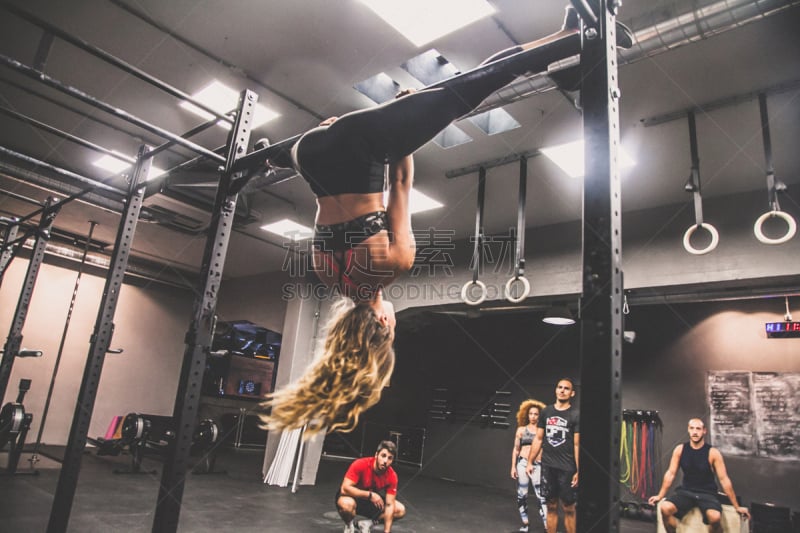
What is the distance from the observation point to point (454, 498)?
6852 mm

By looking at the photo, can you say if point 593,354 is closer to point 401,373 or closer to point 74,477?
point 74,477

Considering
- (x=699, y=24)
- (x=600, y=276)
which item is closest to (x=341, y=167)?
(x=600, y=276)

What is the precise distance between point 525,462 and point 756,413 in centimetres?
366

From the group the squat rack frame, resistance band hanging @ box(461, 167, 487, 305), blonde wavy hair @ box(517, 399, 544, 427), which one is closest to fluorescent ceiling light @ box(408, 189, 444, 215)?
resistance band hanging @ box(461, 167, 487, 305)

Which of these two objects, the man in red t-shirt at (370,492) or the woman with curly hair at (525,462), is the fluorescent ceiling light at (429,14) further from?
the woman with curly hair at (525,462)

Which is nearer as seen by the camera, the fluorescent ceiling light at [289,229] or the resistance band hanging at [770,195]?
the resistance band hanging at [770,195]

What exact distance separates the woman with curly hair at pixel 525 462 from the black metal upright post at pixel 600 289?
4.01 m

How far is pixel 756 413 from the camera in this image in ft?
21.3

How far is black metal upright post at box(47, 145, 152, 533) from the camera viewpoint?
2572 millimetres

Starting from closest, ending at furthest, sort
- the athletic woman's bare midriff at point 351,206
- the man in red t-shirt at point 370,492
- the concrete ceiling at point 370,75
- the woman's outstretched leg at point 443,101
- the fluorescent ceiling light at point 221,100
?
the woman's outstretched leg at point 443,101
the athletic woman's bare midriff at point 351,206
the concrete ceiling at point 370,75
the fluorescent ceiling light at point 221,100
the man in red t-shirt at point 370,492

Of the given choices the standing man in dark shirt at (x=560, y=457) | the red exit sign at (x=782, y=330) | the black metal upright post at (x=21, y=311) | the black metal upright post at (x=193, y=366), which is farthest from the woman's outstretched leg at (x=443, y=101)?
the red exit sign at (x=782, y=330)

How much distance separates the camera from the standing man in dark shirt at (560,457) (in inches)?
171

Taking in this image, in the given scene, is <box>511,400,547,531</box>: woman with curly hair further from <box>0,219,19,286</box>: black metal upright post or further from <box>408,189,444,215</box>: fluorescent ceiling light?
<box>0,219,19,286</box>: black metal upright post

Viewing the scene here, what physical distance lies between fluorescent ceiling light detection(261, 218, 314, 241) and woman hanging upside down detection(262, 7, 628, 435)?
198 inches
